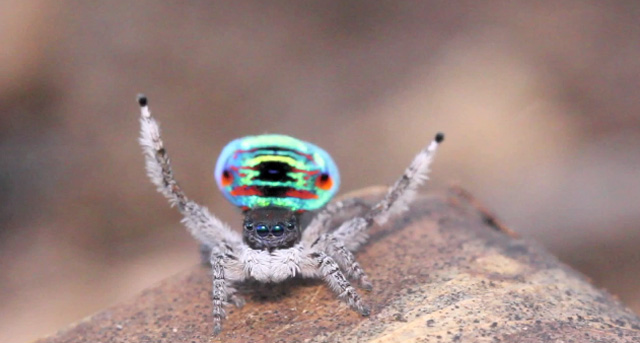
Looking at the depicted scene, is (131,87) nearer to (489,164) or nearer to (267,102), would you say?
(267,102)

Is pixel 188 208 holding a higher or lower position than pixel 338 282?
higher

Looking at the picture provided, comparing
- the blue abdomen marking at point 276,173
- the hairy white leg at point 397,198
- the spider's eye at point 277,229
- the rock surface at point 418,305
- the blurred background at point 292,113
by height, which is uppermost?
the blurred background at point 292,113

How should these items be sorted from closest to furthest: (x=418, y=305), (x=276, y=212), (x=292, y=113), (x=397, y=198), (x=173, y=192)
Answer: (x=418, y=305) → (x=276, y=212) → (x=173, y=192) → (x=397, y=198) → (x=292, y=113)

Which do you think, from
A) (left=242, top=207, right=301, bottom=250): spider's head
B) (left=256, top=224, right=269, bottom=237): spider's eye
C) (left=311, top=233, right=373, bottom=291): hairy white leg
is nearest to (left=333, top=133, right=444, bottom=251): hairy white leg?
(left=311, top=233, right=373, bottom=291): hairy white leg

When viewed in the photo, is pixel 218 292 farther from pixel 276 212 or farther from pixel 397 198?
pixel 397 198

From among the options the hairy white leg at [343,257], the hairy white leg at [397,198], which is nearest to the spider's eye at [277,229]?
the hairy white leg at [343,257]

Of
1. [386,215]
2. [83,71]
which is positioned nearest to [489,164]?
[386,215]

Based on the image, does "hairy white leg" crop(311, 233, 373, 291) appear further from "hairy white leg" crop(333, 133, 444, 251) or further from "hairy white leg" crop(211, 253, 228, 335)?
"hairy white leg" crop(211, 253, 228, 335)

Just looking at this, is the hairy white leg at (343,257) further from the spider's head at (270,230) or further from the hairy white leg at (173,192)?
the hairy white leg at (173,192)

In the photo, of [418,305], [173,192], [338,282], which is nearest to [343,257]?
[338,282]
